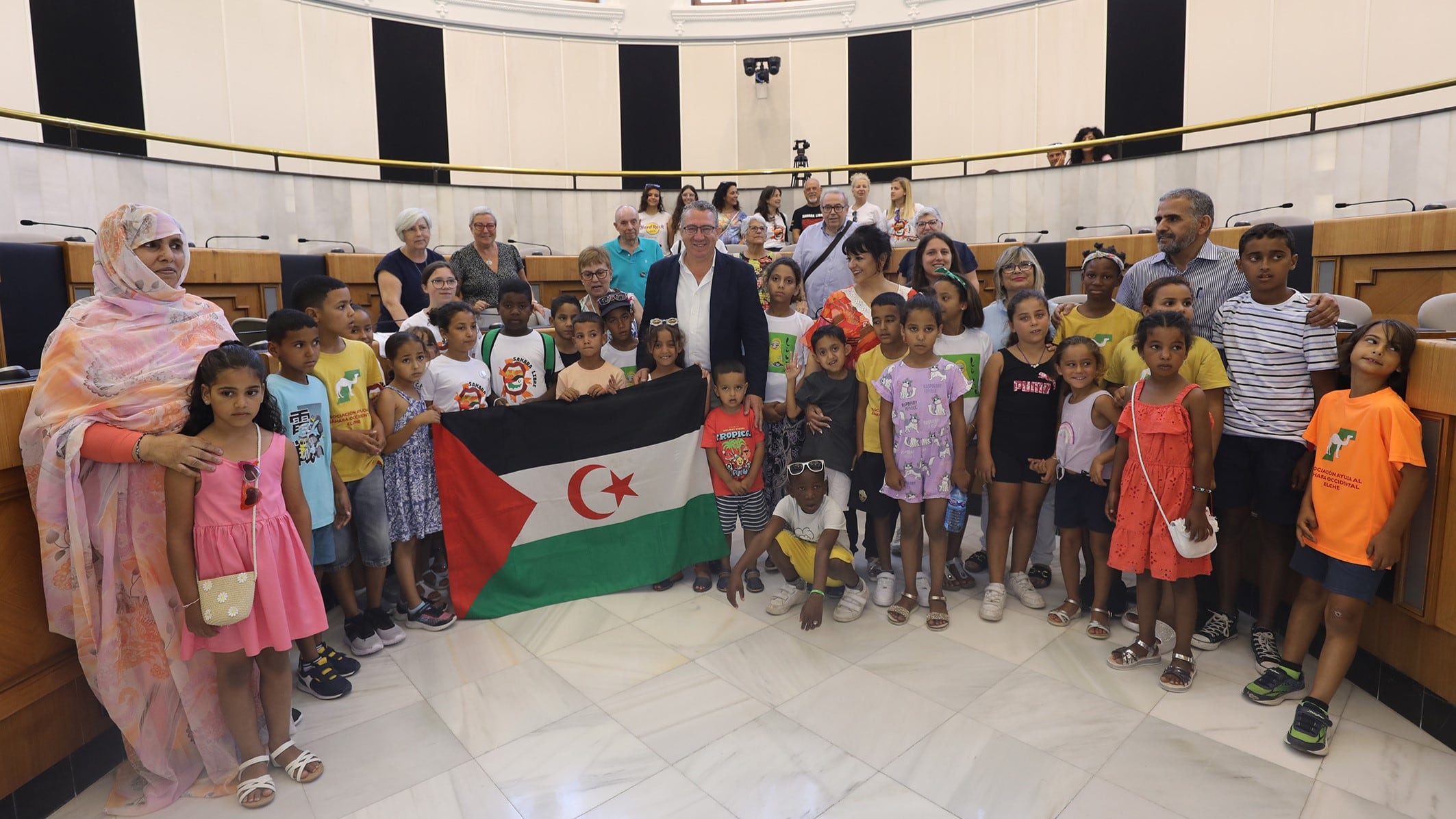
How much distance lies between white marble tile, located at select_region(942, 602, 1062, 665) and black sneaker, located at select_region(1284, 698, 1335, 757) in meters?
0.84

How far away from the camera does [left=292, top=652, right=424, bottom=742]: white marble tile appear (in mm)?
2559

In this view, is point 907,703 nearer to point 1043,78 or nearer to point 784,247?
point 784,247

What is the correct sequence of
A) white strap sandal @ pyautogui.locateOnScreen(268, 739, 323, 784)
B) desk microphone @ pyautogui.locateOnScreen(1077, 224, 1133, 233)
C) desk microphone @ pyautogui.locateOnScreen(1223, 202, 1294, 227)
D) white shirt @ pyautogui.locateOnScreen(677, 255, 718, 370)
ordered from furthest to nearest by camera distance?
1. desk microphone @ pyautogui.locateOnScreen(1077, 224, 1133, 233)
2. desk microphone @ pyautogui.locateOnScreen(1223, 202, 1294, 227)
3. white shirt @ pyautogui.locateOnScreen(677, 255, 718, 370)
4. white strap sandal @ pyautogui.locateOnScreen(268, 739, 323, 784)

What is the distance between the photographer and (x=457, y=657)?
3023 mm

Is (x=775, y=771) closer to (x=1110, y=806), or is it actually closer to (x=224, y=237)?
(x=1110, y=806)

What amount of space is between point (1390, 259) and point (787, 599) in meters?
3.85

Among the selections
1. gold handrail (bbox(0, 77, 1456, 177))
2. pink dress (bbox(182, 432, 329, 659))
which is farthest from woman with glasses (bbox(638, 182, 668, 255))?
pink dress (bbox(182, 432, 329, 659))

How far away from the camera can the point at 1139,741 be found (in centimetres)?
236

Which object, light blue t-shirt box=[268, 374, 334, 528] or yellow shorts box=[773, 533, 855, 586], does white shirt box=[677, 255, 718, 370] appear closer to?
yellow shorts box=[773, 533, 855, 586]

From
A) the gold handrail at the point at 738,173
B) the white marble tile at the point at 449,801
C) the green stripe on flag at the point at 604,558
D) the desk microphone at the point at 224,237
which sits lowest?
the white marble tile at the point at 449,801

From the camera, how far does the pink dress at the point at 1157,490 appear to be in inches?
108

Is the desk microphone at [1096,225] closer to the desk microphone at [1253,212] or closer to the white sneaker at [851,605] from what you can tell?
the desk microphone at [1253,212]

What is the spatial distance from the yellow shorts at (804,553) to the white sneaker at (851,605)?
0.11m

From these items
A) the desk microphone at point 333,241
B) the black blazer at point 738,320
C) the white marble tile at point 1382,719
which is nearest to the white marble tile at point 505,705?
the black blazer at point 738,320
